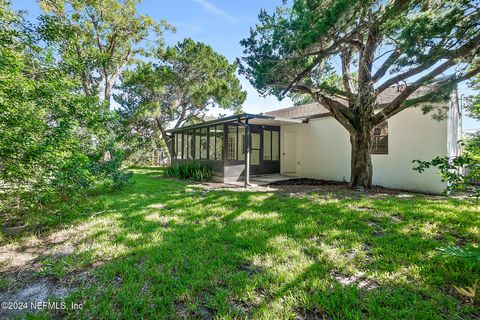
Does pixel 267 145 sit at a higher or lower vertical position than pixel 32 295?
higher

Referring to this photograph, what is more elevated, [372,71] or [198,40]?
[198,40]

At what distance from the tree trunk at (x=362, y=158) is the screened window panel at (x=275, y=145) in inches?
193

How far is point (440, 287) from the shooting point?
2.21 m

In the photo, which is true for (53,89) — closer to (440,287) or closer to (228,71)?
(440,287)

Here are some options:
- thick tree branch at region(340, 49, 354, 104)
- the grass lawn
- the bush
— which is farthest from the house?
the grass lawn

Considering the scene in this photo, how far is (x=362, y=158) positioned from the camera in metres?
7.58

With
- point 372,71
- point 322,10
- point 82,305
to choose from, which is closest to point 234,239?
point 82,305

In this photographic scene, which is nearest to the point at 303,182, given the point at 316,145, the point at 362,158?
the point at 316,145

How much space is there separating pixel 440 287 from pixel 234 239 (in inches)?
94.6

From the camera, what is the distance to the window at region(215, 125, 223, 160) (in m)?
10.2

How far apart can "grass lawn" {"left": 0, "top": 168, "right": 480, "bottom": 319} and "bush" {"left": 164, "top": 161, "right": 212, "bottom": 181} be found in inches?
203

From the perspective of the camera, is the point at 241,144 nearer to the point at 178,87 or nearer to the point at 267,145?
the point at 267,145

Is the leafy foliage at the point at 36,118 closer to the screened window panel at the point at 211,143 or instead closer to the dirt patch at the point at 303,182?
the screened window panel at the point at 211,143

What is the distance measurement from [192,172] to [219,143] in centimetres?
200
